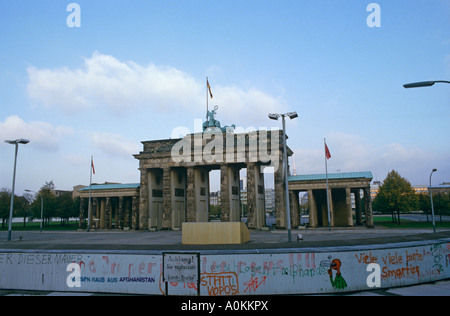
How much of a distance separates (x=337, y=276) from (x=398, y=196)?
56361 mm

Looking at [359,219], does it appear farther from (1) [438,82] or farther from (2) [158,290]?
(2) [158,290]

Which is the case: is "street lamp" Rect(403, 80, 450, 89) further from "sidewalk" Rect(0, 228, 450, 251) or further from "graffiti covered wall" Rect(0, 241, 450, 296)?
"sidewalk" Rect(0, 228, 450, 251)

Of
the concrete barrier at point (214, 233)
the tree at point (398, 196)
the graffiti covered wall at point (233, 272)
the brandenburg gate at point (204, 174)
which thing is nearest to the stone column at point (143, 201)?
the brandenburg gate at point (204, 174)

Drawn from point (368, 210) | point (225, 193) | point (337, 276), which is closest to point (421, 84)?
point (337, 276)

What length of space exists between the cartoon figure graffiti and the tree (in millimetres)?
55562

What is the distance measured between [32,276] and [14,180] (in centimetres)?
2756

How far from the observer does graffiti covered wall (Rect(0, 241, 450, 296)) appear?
13195 mm

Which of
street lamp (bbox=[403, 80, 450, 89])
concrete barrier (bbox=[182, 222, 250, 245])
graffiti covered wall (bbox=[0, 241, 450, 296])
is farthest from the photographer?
concrete barrier (bbox=[182, 222, 250, 245])

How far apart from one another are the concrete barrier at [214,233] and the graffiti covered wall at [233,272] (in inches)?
670

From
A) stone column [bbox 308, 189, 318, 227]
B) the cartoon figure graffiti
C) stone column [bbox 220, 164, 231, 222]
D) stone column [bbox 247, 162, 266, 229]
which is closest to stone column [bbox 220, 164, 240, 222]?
stone column [bbox 220, 164, 231, 222]

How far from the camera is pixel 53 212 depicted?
81.8 m
